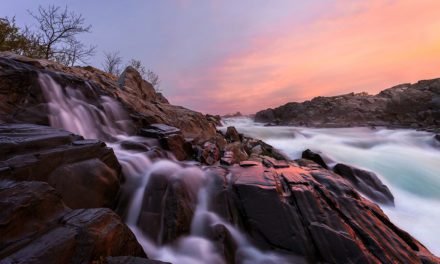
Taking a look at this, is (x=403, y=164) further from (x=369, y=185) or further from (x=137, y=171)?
(x=137, y=171)

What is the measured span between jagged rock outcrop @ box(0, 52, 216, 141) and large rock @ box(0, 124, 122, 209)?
Result: 203 cm

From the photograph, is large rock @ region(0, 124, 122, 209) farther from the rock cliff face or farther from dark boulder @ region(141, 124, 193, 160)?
the rock cliff face

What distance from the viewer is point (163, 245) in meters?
3.55

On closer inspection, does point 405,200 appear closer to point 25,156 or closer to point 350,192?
point 350,192

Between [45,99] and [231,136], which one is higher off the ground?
[45,99]

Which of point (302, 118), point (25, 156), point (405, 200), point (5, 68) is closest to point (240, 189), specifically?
point (25, 156)

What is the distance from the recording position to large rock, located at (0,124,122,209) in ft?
10.1

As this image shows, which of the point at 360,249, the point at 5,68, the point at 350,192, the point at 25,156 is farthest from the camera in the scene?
the point at 5,68

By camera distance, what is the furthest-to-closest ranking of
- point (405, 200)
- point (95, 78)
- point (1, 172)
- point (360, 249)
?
point (95, 78)
point (405, 200)
point (360, 249)
point (1, 172)

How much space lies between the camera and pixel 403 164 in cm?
1023

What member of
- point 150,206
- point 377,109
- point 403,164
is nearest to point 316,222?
point 150,206

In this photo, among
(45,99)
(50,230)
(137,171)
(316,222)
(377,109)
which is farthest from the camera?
(377,109)

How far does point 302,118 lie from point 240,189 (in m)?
25.5

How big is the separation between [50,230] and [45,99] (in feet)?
16.2
